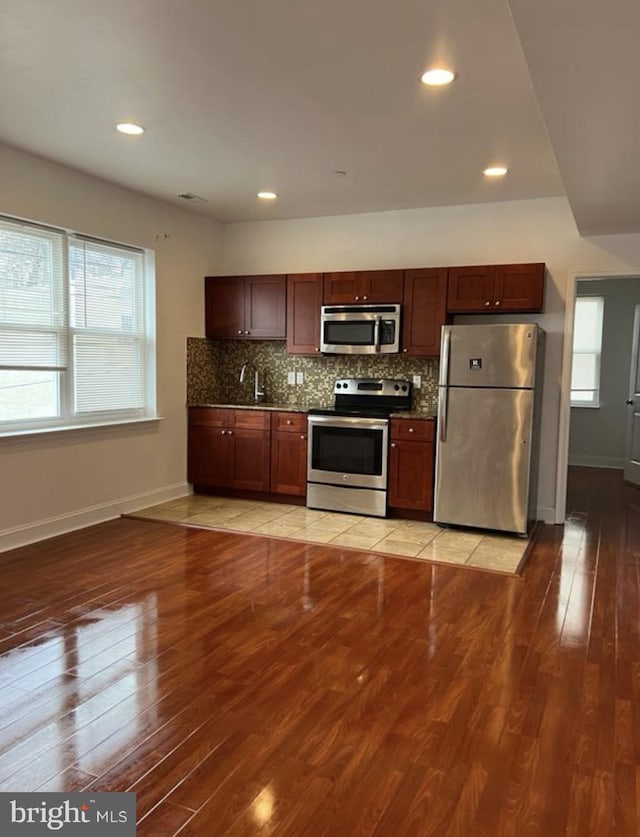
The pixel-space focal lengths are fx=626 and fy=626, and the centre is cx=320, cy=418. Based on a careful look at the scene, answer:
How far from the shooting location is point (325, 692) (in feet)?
8.30

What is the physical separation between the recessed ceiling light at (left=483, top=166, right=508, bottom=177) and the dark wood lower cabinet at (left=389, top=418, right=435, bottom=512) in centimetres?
190

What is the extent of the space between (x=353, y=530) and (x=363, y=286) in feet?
6.94

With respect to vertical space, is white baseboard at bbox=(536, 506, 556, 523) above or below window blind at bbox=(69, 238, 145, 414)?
below

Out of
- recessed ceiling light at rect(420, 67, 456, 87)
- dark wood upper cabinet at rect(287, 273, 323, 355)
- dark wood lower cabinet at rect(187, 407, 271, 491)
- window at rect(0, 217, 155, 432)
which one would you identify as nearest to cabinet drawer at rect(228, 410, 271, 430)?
dark wood lower cabinet at rect(187, 407, 271, 491)

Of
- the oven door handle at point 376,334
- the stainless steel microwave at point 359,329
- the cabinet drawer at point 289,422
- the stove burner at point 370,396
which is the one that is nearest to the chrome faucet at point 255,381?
the cabinet drawer at point 289,422

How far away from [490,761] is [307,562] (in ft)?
7.12

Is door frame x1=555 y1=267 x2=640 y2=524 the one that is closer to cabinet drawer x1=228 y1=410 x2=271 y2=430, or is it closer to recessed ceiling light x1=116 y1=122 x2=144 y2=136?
cabinet drawer x1=228 y1=410 x2=271 y2=430

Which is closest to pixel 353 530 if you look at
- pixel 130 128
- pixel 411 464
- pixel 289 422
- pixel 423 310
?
pixel 411 464

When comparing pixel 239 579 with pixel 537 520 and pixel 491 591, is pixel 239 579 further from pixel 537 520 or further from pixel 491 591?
pixel 537 520

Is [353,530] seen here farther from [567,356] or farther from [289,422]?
[567,356]

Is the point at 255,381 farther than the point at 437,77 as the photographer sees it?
Yes

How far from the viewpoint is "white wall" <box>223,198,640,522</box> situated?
Result: 16.7 ft
